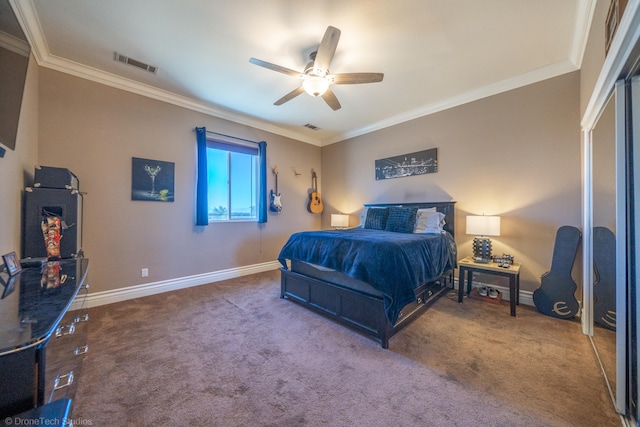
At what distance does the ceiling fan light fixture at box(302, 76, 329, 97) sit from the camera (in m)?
2.37

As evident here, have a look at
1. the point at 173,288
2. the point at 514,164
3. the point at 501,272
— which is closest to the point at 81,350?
the point at 173,288

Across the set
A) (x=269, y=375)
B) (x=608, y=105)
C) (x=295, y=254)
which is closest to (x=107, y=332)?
(x=269, y=375)

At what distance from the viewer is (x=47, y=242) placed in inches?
82.0

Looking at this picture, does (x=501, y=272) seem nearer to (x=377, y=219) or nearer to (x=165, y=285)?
(x=377, y=219)

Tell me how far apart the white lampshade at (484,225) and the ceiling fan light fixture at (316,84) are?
2.39 m

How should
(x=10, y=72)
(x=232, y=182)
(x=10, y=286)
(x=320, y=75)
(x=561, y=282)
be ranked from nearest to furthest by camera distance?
(x=10, y=286)
(x=10, y=72)
(x=320, y=75)
(x=561, y=282)
(x=232, y=182)

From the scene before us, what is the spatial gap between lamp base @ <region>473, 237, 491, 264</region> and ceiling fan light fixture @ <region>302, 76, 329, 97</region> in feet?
8.94

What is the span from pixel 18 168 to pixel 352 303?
3177mm

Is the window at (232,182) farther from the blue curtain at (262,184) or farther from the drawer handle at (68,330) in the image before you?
the drawer handle at (68,330)

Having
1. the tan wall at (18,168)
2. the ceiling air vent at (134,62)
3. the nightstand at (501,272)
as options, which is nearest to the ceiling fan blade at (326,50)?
the ceiling air vent at (134,62)

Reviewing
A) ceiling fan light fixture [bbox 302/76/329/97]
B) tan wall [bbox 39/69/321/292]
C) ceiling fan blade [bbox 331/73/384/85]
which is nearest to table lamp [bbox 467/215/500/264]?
ceiling fan blade [bbox 331/73/384/85]

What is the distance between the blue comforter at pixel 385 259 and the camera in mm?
2072

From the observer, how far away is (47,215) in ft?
7.07

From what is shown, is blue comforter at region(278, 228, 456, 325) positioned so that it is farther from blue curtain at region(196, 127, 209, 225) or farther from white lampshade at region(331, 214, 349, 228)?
white lampshade at region(331, 214, 349, 228)
